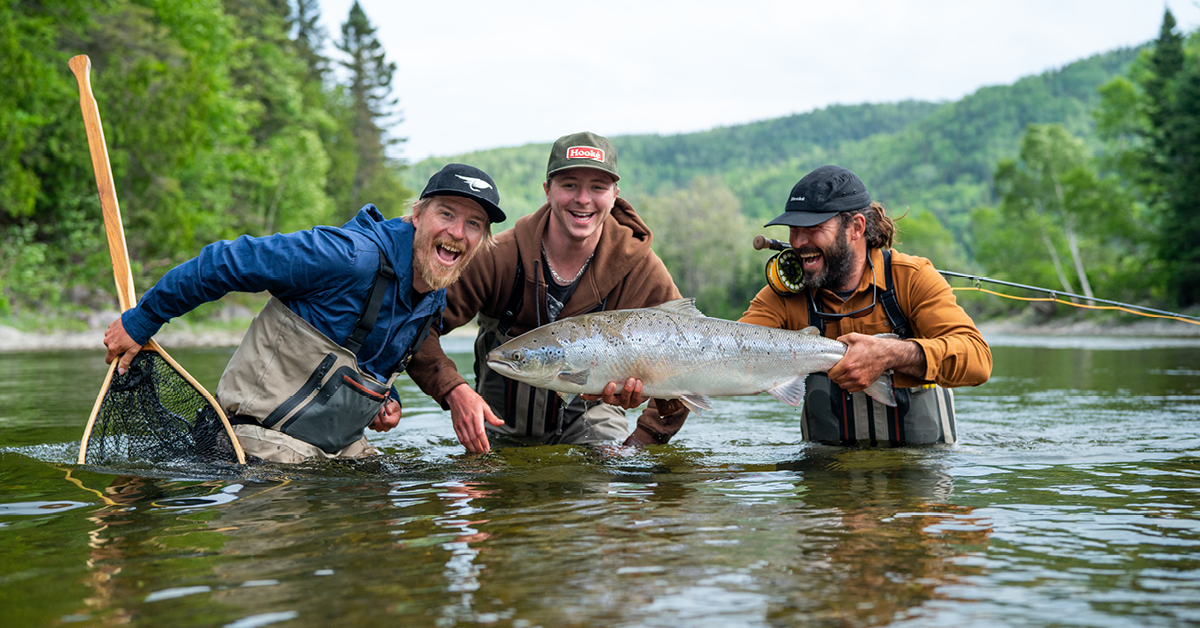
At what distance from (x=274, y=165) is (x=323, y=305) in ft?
135

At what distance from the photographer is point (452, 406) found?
5.97 m

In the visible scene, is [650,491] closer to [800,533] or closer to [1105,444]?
[800,533]

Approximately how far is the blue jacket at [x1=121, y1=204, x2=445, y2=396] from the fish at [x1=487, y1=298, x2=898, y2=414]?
0.75 meters

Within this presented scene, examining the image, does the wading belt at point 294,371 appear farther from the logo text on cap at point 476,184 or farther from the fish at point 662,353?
the fish at point 662,353

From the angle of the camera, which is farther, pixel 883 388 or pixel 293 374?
pixel 883 388

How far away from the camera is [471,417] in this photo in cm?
575

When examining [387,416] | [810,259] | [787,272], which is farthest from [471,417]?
[810,259]

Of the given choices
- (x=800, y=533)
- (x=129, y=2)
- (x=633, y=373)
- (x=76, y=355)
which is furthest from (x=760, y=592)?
→ (x=129, y=2)

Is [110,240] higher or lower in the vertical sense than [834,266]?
higher

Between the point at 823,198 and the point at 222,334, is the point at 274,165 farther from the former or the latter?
the point at 823,198

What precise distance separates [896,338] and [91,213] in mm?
32376

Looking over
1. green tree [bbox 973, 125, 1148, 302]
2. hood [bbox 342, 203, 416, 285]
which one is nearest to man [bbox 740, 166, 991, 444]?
hood [bbox 342, 203, 416, 285]

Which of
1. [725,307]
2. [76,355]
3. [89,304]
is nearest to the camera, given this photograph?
[76,355]

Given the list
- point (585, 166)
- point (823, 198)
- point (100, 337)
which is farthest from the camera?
point (100, 337)
